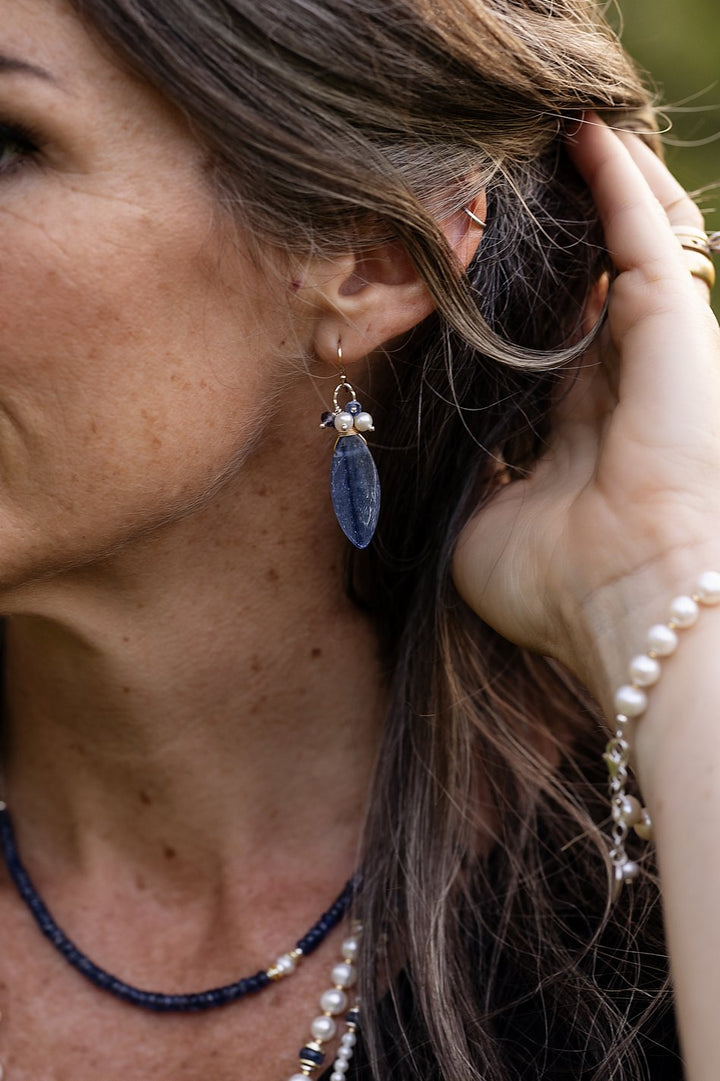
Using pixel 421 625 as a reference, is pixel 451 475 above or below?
above

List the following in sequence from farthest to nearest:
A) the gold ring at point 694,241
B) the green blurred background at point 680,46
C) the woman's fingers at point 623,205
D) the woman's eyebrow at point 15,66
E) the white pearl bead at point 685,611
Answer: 1. the green blurred background at point 680,46
2. the gold ring at point 694,241
3. the woman's fingers at point 623,205
4. the white pearl bead at point 685,611
5. the woman's eyebrow at point 15,66

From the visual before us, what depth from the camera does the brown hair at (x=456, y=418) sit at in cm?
145

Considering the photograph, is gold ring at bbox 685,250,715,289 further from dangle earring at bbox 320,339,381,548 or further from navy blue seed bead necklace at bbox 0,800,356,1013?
navy blue seed bead necklace at bbox 0,800,356,1013

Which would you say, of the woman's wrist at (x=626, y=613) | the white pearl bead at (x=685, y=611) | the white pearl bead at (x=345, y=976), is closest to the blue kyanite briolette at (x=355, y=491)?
the woman's wrist at (x=626, y=613)

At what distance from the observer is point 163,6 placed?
139 centimetres

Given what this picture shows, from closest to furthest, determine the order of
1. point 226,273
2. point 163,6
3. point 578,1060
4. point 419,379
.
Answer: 1. point 163,6
2. point 226,273
3. point 578,1060
4. point 419,379

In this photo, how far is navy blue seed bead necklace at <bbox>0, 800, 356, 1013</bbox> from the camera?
Answer: 1.83 metres

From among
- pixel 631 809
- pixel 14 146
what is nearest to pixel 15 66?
pixel 14 146

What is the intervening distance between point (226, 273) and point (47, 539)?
40 centimetres

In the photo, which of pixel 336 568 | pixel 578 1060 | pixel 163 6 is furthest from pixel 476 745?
pixel 163 6

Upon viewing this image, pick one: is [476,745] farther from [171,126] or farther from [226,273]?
[171,126]

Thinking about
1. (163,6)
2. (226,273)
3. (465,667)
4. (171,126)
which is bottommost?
(465,667)

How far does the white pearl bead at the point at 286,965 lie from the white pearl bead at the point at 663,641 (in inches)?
29.9

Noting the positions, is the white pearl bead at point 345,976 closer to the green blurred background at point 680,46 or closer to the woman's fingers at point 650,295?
the woman's fingers at point 650,295
